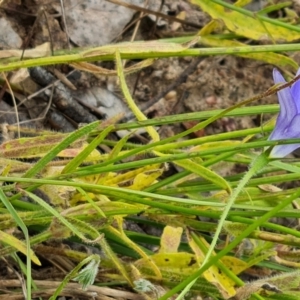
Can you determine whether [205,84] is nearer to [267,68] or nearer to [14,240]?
[267,68]

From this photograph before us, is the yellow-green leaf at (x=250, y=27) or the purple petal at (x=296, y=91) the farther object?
the yellow-green leaf at (x=250, y=27)

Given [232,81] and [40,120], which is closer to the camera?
[40,120]

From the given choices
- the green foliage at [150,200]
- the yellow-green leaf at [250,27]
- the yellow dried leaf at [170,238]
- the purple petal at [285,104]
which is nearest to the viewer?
the purple petal at [285,104]

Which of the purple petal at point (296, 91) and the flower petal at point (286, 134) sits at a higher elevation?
the purple petal at point (296, 91)

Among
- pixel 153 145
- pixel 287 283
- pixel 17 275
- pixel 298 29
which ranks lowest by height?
pixel 17 275

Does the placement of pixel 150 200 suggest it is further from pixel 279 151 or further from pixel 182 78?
pixel 182 78

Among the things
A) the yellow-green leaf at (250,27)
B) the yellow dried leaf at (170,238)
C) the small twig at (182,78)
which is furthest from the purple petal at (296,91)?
the small twig at (182,78)

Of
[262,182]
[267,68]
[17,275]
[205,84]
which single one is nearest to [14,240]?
[17,275]

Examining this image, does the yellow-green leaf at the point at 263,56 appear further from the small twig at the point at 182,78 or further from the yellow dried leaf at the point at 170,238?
the yellow dried leaf at the point at 170,238
